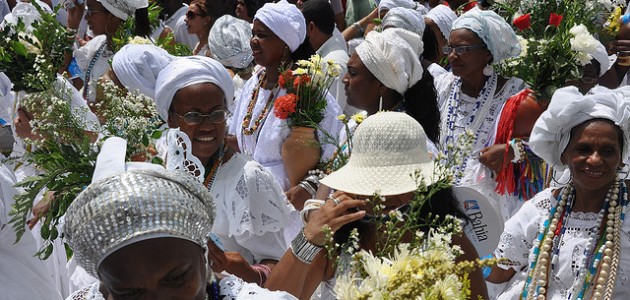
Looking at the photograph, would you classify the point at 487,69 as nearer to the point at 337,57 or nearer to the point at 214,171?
the point at 337,57

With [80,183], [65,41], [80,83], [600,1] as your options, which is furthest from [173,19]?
[80,183]

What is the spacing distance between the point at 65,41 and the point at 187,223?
5.86 meters

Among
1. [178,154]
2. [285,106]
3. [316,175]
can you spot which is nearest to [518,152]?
[316,175]

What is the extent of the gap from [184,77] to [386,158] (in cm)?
139

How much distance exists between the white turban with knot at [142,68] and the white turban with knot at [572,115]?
7.26ft

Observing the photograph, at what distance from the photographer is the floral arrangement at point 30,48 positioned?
7180 mm

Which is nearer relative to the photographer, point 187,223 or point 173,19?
point 187,223

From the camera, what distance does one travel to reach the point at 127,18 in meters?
9.47

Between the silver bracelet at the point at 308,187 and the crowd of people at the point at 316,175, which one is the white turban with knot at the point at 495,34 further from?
the silver bracelet at the point at 308,187

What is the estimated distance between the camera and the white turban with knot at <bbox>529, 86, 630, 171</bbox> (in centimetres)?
505

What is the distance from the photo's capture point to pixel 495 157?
23.4ft

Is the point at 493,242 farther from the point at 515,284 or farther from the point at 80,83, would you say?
the point at 80,83

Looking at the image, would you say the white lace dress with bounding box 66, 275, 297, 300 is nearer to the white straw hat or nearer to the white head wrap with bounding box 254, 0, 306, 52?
the white straw hat

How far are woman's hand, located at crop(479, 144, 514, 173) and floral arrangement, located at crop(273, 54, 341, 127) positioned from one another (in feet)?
3.83
